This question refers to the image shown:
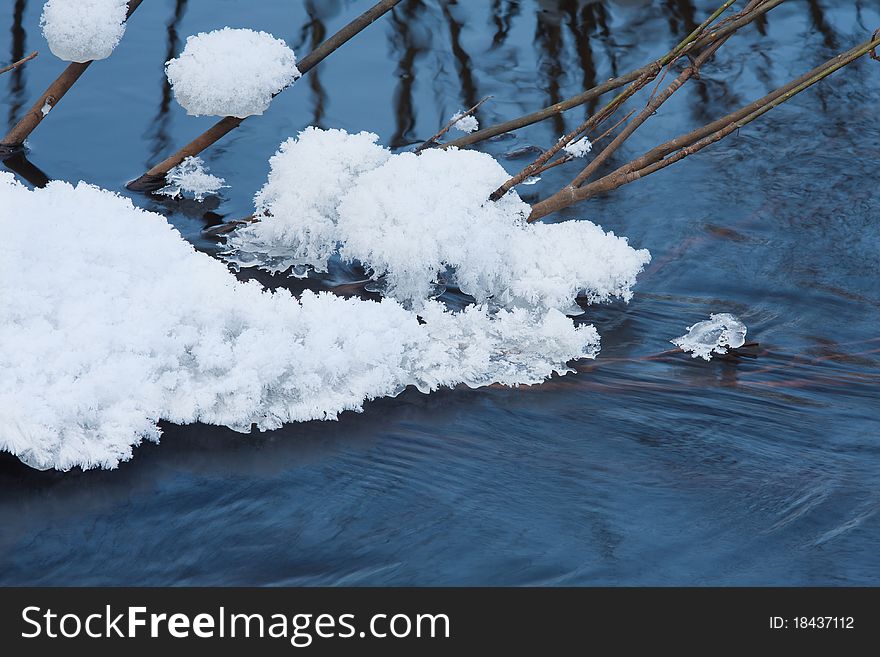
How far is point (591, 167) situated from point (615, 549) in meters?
1.63

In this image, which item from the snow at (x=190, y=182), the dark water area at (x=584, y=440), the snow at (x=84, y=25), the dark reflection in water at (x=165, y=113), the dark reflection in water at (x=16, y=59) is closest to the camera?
the dark water area at (x=584, y=440)

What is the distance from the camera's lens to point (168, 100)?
559 centimetres

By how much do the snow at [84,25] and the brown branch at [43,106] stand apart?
164 mm

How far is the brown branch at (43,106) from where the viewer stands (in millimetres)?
4531

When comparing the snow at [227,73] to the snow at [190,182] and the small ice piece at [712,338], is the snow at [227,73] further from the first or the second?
the small ice piece at [712,338]

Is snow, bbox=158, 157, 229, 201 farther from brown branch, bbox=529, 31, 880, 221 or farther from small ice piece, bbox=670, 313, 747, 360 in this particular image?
small ice piece, bbox=670, 313, 747, 360

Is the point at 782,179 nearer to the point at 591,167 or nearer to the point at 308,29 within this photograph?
the point at 591,167

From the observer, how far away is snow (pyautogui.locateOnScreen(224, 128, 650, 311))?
11.8ft

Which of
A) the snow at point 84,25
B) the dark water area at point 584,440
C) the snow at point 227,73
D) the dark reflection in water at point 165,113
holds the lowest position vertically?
the dark water area at point 584,440

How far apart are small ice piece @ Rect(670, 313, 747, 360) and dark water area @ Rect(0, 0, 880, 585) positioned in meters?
0.06

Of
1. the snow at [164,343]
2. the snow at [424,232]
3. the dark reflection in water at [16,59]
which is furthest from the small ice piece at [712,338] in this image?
the dark reflection in water at [16,59]

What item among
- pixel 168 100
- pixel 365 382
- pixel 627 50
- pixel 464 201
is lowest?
pixel 365 382
